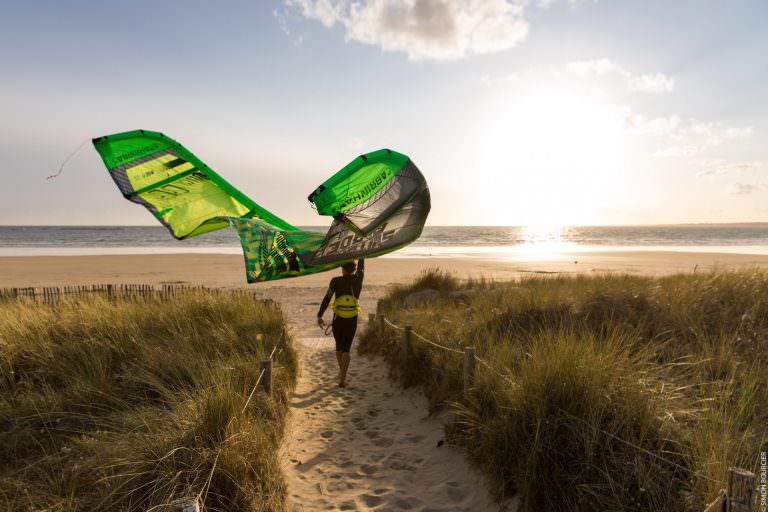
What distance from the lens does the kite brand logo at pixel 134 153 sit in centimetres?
476

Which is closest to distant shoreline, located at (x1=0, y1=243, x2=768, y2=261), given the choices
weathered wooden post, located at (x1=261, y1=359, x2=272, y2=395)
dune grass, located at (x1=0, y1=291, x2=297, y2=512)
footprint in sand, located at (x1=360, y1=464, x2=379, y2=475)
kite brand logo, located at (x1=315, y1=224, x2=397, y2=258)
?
dune grass, located at (x1=0, y1=291, x2=297, y2=512)

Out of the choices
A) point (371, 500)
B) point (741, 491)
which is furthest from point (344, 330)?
point (741, 491)

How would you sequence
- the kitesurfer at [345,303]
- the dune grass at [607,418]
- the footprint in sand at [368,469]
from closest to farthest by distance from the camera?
the dune grass at [607,418] < the footprint in sand at [368,469] < the kitesurfer at [345,303]

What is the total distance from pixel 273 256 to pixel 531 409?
9.90 ft

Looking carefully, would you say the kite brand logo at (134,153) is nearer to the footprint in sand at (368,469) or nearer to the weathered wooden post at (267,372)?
the weathered wooden post at (267,372)

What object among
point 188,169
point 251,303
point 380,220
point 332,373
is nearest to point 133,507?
point 380,220

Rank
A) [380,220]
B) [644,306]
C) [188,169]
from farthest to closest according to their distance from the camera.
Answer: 1. [644,306]
2. [188,169]
3. [380,220]

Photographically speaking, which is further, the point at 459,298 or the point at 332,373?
the point at 459,298

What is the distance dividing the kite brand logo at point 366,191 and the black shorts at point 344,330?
10.5 feet

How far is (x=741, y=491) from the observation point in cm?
213

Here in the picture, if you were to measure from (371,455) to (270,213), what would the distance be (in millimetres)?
3371

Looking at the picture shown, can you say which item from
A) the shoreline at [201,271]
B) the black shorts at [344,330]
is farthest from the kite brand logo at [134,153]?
the shoreline at [201,271]

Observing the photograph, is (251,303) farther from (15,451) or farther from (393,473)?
(393,473)

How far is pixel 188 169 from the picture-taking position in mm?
5000
